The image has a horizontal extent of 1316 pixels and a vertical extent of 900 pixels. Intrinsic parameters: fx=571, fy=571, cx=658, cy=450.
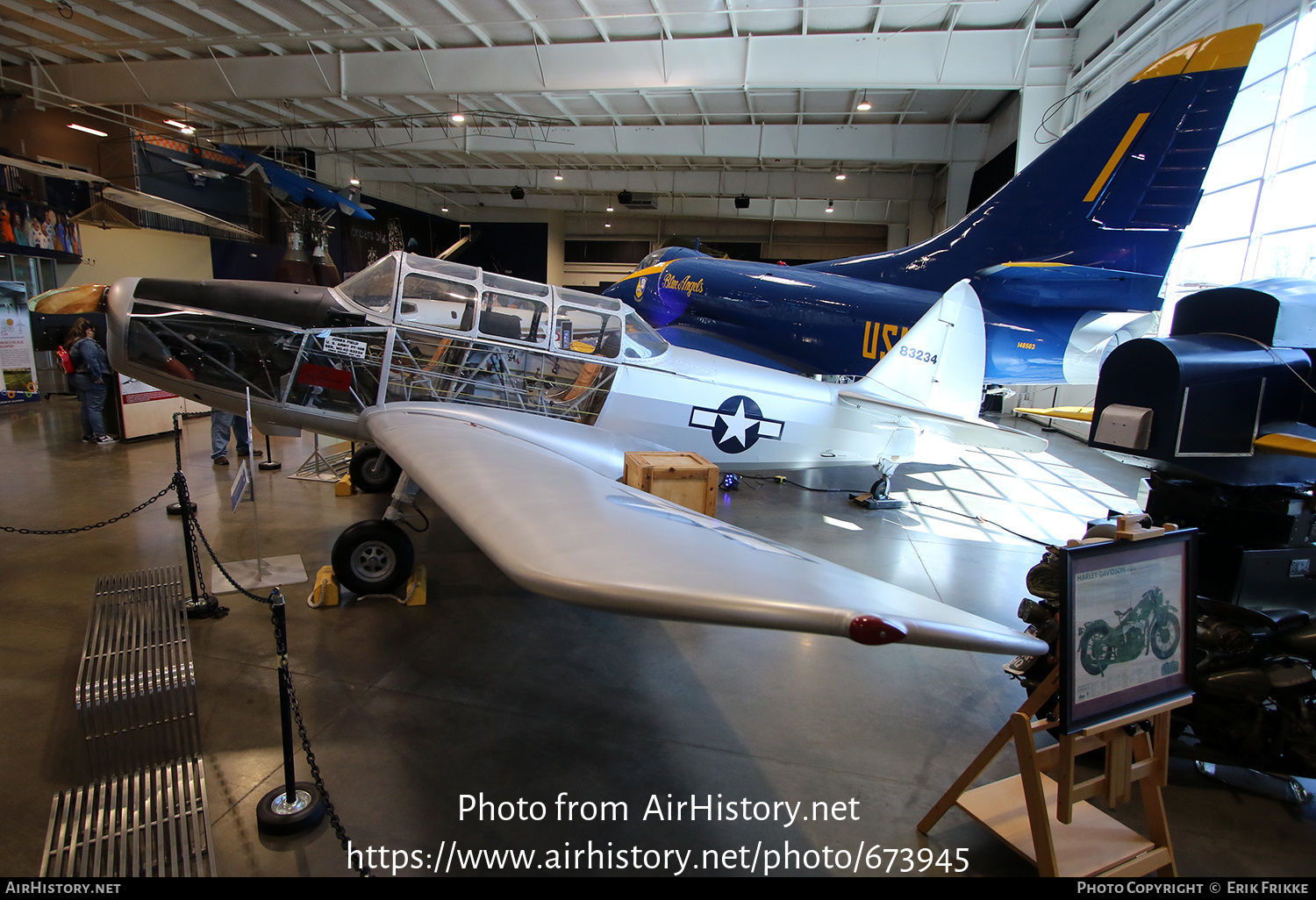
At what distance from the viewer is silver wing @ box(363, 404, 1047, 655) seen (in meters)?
1.42

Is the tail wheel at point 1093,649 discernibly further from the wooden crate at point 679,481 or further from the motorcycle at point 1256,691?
the wooden crate at point 679,481

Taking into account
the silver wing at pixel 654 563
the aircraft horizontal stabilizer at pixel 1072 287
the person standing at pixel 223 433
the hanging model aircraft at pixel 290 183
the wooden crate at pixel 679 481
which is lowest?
the person standing at pixel 223 433

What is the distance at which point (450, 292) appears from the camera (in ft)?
15.8

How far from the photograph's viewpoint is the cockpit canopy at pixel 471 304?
475 centimetres

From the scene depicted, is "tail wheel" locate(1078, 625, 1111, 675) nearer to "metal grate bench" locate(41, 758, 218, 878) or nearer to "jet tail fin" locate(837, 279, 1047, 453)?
"metal grate bench" locate(41, 758, 218, 878)

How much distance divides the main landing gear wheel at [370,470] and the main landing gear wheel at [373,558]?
2.60 meters

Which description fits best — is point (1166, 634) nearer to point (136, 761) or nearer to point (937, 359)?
point (136, 761)

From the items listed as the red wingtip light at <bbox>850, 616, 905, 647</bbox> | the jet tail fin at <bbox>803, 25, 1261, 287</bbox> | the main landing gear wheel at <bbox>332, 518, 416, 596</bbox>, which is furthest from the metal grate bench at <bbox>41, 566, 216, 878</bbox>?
the jet tail fin at <bbox>803, 25, 1261, 287</bbox>

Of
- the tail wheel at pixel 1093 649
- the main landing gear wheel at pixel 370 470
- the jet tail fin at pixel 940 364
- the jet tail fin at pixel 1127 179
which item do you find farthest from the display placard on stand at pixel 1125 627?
the jet tail fin at pixel 1127 179

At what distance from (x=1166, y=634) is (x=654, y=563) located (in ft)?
6.25

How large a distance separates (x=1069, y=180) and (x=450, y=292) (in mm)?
7833

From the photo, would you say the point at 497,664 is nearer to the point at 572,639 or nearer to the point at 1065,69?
the point at 572,639

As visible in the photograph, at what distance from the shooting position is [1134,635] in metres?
1.99
